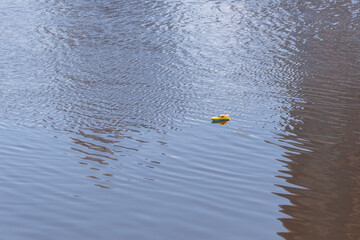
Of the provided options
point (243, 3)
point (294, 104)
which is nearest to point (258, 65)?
point (294, 104)

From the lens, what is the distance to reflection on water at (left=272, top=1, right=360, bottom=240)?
538cm

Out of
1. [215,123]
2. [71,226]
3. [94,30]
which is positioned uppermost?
[94,30]

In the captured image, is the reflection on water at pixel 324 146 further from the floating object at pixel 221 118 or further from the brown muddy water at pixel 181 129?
the floating object at pixel 221 118

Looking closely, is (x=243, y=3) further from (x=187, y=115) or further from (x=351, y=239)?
(x=351, y=239)

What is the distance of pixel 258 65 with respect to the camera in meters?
12.7

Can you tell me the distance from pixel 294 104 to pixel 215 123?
6.20ft

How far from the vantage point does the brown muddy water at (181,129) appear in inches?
211

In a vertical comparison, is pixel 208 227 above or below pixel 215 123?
below

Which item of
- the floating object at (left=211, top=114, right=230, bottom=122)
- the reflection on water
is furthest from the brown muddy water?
the floating object at (left=211, top=114, right=230, bottom=122)

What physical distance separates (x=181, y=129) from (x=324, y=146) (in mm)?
2331

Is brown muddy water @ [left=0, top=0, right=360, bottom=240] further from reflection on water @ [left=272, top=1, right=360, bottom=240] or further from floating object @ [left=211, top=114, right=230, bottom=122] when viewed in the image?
floating object @ [left=211, top=114, right=230, bottom=122]

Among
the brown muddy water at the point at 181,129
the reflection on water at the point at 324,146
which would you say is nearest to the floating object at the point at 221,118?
the brown muddy water at the point at 181,129

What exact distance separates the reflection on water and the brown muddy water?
0.08 feet

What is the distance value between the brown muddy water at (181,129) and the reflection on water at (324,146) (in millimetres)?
26
